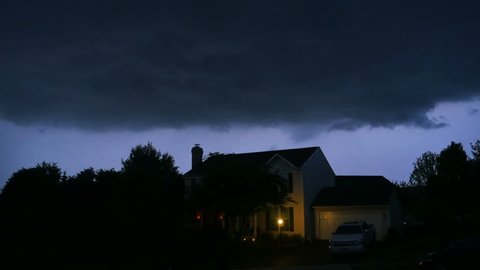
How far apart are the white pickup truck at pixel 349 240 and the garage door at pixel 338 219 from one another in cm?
740

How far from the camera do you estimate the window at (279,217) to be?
37.1 meters

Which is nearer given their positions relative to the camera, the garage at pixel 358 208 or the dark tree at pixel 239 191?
the dark tree at pixel 239 191

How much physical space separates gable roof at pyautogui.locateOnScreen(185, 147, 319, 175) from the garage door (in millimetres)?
4258

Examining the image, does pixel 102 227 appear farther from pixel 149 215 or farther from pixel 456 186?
pixel 456 186

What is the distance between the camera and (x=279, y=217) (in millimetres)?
37375

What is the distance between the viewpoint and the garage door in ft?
114

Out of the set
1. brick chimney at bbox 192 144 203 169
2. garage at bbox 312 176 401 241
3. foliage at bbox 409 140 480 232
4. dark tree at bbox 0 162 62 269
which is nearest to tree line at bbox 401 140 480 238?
foliage at bbox 409 140 480 232

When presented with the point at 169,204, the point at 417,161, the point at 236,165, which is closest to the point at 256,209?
the point at 236,165

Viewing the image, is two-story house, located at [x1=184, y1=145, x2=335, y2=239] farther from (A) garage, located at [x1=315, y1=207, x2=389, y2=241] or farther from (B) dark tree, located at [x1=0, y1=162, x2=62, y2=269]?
(B) dark tree, located at [x1=0, y1=162, x2=62, y2=269]

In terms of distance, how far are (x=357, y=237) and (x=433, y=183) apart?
892cm

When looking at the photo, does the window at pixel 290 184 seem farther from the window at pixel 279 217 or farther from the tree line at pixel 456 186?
the tree line at pixel 456 186

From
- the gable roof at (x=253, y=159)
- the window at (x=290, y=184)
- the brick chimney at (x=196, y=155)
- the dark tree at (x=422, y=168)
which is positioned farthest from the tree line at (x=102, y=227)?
the dark tree at (x=422, y=168)

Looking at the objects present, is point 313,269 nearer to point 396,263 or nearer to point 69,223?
point 396,263

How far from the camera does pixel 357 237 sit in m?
26.1
